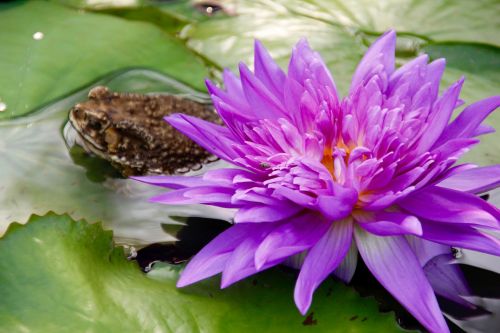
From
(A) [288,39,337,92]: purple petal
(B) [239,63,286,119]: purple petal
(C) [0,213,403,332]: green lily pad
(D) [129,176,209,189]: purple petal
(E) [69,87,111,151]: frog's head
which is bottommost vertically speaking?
(E) [69,87,111,151]: frog's head

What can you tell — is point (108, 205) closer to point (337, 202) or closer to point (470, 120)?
point (337, 202)

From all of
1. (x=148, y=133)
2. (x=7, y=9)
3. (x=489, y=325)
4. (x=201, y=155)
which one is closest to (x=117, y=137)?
(x=148, y=133)

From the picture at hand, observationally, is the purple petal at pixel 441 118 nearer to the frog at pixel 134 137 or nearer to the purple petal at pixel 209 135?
the purple petal at pixel 209 135

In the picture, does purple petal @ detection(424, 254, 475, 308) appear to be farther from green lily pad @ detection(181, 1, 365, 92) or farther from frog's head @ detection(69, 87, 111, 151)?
frog's head @ detection(69, 87, 111, 151)

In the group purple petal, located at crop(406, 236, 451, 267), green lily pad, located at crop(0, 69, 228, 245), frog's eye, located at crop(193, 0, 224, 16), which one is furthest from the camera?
frog's eye, located at crop(193, 0, 224, 16)

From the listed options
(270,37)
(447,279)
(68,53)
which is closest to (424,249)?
(447,279)

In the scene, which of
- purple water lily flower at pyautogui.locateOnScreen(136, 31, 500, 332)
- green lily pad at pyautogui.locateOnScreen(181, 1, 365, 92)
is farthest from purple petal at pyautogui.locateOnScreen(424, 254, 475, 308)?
green lily pad at pyautogui.locateOnScreen(181, 1, 365, 92)

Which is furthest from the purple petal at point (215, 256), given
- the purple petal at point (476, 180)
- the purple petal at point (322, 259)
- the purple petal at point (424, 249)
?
the purple petal at point (476, 180)

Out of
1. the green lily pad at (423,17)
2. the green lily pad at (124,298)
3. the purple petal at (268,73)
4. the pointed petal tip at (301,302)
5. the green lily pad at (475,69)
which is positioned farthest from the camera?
the green lily pad at (423,17)
